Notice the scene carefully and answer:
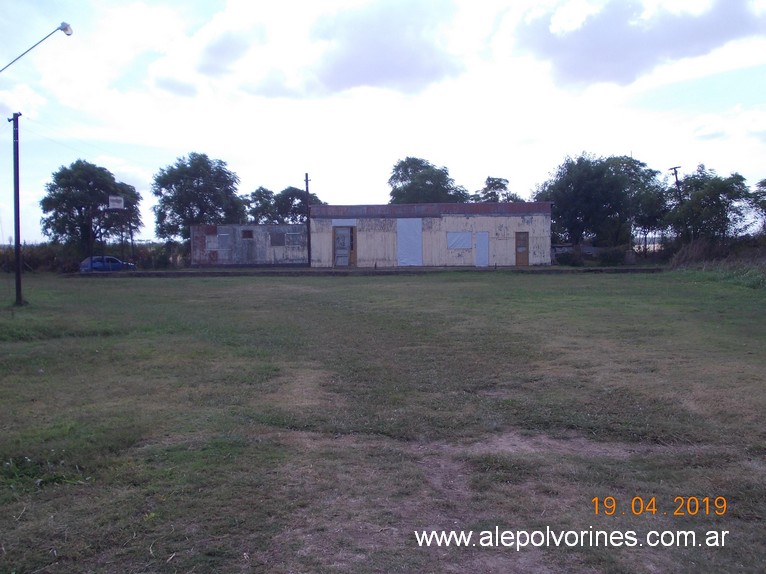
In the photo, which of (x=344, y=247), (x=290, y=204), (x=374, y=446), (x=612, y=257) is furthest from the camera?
(x=290, y=204)

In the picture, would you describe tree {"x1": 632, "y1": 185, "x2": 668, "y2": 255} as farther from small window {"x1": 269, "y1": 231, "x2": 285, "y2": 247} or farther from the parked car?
the parked car

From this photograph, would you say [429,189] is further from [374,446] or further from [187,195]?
[374,446]

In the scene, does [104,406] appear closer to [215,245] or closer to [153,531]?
[153,531]

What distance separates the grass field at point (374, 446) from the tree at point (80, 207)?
33197 mm

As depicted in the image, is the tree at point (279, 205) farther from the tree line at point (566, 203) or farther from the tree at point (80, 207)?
the tree at point (80, 207)

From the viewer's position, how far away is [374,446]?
595 cm

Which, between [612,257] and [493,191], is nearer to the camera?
[612,257]

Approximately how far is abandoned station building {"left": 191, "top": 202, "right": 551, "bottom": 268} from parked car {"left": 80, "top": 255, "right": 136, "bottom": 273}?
40.9 feet

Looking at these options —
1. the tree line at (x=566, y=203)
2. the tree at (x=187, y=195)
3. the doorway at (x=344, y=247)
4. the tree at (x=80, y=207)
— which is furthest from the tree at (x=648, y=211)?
the tree at (x=80, y=207)

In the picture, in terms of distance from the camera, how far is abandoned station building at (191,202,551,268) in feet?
121

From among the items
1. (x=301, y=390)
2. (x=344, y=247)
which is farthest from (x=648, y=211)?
(x=301, y=390)

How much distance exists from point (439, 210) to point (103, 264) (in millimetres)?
20179

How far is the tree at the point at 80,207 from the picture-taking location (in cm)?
4325

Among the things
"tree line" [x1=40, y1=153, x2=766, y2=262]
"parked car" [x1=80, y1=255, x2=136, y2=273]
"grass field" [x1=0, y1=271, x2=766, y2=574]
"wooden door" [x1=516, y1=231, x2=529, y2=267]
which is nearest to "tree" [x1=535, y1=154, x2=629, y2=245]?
"tree line" [x1=40, y1=153, x2=766, y2=262]
